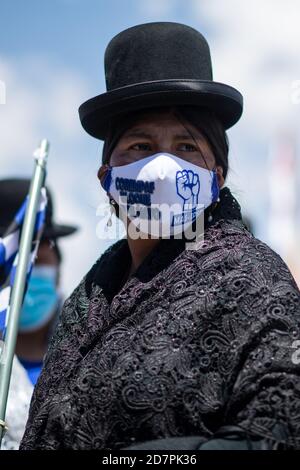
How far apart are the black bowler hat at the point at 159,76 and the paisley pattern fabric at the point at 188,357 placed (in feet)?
1.39

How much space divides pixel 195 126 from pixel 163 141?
0.41 ft

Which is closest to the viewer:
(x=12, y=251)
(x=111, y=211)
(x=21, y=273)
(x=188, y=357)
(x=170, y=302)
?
(x=188, y=357)

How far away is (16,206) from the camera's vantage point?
5965 mm

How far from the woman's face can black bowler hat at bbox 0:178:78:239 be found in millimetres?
2639

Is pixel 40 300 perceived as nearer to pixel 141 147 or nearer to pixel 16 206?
pixel 16 206

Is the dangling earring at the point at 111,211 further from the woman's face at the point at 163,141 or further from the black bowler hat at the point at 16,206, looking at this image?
the black bowler hat at the point at 16,206

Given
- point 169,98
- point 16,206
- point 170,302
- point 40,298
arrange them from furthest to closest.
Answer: point 16,206, point 40,298, point 169,98, point 170,302

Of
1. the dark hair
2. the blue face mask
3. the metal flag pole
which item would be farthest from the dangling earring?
the blue face mask

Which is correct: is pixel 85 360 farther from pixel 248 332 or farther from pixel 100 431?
pixel 248 332

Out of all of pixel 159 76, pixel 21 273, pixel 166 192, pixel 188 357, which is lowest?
pixel 188 357

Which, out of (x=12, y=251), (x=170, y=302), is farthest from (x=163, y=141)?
(x=12, y=251)

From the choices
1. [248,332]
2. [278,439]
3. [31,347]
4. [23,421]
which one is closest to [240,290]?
[248,332]

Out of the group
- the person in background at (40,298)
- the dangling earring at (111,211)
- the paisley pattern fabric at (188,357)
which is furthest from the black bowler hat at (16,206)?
the paisley pattern fabric at (188,357)

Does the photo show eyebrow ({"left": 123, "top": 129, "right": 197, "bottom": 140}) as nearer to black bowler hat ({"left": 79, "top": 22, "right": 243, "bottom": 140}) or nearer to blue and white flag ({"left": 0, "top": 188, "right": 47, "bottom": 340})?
black bowler hat ({"left": 79, "top": 22, "right": 243, "bottom": 140})
